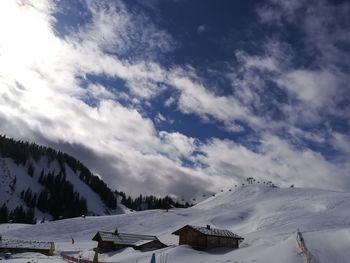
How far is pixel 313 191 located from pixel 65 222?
7866cm

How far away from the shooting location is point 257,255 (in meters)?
51.8

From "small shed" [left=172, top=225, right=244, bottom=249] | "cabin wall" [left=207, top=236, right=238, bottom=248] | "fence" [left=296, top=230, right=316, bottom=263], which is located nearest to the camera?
"fence" [left=296, top=230, right=316, bottom=263]

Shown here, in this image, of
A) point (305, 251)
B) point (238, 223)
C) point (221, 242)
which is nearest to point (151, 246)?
point (221, 242)

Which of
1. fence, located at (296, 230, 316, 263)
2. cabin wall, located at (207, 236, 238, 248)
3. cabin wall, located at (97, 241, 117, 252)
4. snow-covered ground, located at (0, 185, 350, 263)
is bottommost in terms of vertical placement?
fence, located at (296, 230, 316, 263)

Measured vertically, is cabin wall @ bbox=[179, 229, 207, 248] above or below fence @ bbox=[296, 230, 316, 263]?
above

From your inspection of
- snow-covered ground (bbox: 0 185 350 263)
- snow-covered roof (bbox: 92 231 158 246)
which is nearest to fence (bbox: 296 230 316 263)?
snow-covered ground (bbox: 0 185 350 263)

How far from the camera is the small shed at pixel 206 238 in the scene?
67.8 m

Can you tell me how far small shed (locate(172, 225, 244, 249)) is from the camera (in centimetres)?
6781

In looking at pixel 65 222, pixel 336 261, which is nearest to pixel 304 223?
pixel 336 261

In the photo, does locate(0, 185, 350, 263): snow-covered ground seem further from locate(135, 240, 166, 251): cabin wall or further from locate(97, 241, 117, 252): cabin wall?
locate(135, 240, 166, 251): cabin wall

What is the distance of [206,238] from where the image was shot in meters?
67.7

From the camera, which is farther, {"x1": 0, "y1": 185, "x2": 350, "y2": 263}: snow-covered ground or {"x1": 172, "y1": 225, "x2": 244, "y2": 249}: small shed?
{"x1": 172, "y1": 225, "x2": 244, "y2": 249}: small shed

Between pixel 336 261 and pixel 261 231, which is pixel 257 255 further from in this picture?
pixel 261 231

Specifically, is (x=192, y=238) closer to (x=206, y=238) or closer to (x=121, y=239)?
(x=206, y=238)
